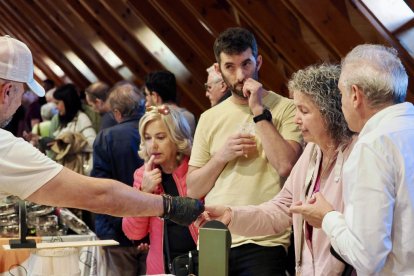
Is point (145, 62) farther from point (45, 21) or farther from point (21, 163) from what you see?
point (21, 163)

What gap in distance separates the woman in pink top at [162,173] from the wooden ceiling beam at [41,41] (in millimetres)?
8034

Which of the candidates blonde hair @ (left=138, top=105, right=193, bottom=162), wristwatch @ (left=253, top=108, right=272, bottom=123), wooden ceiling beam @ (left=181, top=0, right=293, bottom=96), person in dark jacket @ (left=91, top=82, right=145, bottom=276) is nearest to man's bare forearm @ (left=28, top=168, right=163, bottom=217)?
wristwatch @ (left=253, top=108, right=272, bottom=123)

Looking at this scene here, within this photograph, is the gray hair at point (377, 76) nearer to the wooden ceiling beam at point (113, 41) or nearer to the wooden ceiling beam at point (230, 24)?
the wooden ceiling beam at point (230, 24)

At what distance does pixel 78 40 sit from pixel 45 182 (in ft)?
26.3

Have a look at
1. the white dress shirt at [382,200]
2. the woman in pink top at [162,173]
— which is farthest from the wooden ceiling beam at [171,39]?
the white dress shirt at [382,200]

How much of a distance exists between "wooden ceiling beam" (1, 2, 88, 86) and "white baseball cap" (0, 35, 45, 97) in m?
9.18

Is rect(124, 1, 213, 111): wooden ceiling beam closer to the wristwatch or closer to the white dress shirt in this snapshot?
the wristwatch

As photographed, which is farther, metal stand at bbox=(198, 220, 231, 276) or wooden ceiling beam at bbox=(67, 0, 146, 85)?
wooden ceiling beam at bbox=(67, 0, 146, 85)

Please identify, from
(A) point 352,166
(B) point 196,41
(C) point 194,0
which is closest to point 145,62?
(B) point 196,41

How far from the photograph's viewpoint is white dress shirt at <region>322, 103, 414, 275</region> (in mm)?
2236

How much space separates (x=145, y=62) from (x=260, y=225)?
5364mm

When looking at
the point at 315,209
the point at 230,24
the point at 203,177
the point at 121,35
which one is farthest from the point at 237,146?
the point at 121,35

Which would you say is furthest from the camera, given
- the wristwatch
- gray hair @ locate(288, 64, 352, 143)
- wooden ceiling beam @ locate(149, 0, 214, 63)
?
wooden ceiling beam @ locate(149, 0, 214, 63)

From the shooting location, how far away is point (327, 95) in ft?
9.22
